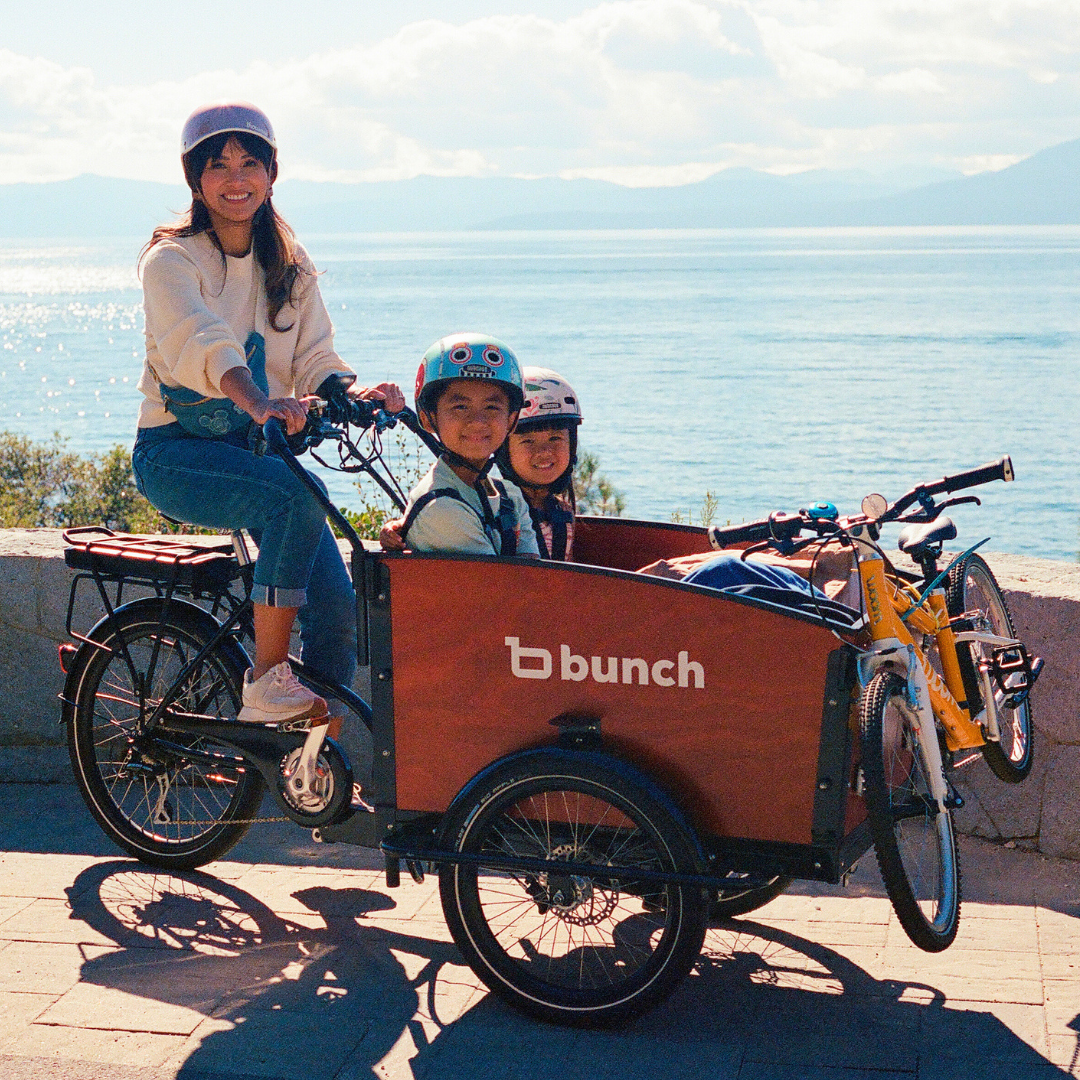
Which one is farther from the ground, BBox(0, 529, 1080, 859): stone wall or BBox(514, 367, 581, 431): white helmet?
BBox(514, 367, 581, 431): white helmet

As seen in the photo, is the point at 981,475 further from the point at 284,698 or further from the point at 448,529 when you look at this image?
the point at 284,698

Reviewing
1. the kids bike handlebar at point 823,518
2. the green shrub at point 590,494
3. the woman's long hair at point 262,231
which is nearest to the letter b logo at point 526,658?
the kids bike handlebar at point 823,518

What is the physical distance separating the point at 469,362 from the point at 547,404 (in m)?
0.53

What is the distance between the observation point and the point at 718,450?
137 ft

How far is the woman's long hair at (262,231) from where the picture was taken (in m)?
3.76

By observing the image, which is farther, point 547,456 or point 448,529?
point 547,456

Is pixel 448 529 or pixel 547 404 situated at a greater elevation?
pixel 547 404

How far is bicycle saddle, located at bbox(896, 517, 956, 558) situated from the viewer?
3535mm

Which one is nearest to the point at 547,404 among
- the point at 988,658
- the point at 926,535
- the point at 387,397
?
the point at 387,397

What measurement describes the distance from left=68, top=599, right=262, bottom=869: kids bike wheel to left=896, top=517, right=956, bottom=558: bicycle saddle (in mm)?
1845

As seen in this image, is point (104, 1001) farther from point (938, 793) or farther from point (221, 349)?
point (938, 793)

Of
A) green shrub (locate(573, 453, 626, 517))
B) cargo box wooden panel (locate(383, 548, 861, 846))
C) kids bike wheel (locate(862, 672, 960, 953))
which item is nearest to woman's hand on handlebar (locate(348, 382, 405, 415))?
cargo box wooden panel (locate(383, 548, 861, 846))

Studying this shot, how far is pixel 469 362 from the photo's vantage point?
3.41m

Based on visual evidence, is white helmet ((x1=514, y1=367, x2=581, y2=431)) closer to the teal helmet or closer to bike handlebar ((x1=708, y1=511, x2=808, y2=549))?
the teal helmet
